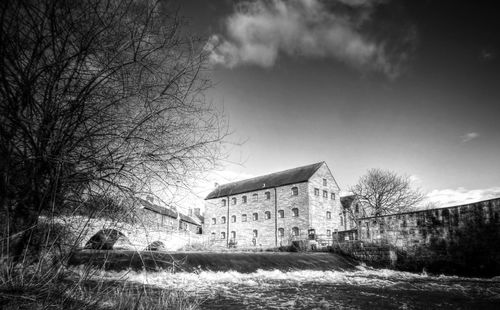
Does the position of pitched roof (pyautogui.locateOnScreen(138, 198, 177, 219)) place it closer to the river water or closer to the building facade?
the river water

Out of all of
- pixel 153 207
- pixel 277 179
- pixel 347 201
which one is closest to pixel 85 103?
pixel 153 207

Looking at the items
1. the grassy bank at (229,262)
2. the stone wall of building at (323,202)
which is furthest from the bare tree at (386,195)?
the grassy bank at (229,262)

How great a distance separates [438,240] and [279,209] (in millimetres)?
19606

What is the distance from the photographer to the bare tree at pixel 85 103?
257cm

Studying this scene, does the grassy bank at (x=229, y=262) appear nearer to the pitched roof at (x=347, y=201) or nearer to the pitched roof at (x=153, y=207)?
the pitched roof at (x=153, y=207)

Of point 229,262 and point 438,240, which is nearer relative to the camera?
point 229,262

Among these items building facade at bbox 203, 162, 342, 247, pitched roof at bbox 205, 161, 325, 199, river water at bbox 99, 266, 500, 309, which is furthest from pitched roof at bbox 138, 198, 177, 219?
pitched roof at bbox 205, 161, 325, 199

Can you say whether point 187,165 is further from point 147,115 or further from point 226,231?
point 226,231

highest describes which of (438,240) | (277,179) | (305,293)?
(277,179)

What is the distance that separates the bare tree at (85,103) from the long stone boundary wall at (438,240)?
47.1ft

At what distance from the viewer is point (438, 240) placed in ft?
45.8

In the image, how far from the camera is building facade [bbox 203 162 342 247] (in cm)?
3083

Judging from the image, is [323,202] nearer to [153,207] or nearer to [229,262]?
[229,262]

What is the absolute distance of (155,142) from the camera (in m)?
3.25
